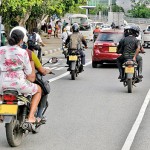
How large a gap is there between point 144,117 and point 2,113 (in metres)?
3.93

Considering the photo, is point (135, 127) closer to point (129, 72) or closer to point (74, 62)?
point (129, 72)

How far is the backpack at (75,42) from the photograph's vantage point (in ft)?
65.3

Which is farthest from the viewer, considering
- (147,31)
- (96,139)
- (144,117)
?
(147,31)

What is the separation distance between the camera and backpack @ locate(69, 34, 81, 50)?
19.9 m

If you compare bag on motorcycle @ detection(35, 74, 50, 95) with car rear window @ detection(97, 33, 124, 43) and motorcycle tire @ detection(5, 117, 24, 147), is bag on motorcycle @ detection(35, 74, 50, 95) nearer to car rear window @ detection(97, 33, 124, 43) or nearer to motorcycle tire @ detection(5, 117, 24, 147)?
motorcycle tire @ detection(5, 117, 24, 147)

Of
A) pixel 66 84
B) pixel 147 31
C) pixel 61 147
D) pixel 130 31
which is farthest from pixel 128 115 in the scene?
pixel 147 31

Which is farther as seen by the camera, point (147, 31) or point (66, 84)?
point (147, 31)

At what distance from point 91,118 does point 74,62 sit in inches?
306

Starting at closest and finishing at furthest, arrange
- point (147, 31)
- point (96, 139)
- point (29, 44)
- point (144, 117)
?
1. point (96, 139)
2. point (29, 44)
3. point (144, 117)
4. point (147, 31)

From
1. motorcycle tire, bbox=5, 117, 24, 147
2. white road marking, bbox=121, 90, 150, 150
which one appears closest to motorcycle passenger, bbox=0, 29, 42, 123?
motorcycle tire, bbox=5, 117, 24, 147

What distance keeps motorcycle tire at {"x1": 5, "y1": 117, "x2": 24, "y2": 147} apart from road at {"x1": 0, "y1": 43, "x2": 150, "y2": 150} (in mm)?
92

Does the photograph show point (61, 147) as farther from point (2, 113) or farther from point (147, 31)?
point (147, 31)

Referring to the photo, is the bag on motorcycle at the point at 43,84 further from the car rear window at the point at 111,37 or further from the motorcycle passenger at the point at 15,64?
the car rear window at the point at 111,37

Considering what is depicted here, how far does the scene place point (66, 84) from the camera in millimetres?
18062
